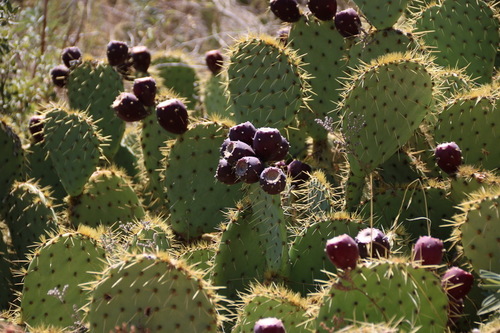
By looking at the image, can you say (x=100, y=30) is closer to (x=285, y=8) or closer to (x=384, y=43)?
(x=285, y=8)

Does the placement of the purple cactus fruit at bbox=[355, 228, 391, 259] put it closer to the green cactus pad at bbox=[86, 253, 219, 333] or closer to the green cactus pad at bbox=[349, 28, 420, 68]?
the green cactus pad at bbox=[86, 253, 219, 333]

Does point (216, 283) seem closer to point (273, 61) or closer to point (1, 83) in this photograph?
point (273, 61)

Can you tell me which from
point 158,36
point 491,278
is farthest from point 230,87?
point 158,36

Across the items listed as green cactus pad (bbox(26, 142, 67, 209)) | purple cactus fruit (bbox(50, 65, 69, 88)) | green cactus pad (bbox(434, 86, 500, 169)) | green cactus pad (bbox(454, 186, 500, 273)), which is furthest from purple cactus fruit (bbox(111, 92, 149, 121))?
green cactus pad (bbox(454, 186, 500, 273))

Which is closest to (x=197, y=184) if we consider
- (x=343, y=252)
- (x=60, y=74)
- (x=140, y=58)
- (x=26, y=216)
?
(x=26, y=216)

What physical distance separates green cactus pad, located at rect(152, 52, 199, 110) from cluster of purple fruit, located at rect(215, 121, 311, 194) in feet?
6.20

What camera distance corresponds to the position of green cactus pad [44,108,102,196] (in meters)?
3.40

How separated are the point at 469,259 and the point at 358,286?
0.50m

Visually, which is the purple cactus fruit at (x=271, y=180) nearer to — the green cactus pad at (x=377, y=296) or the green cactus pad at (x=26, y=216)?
the green cactus pad at (x=377, y=296)

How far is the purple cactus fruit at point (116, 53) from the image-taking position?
383 centimetres

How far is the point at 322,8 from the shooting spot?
352cm

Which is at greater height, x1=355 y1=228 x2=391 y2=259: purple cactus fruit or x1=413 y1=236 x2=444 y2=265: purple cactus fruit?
x1=413 y1=236 x2=444 y2=265: purple cactus fruit

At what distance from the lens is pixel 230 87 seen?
10.7 ft

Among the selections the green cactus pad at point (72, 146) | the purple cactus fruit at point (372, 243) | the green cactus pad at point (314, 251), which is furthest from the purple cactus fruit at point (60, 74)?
the purple cactus fruit at point (372, 243)
